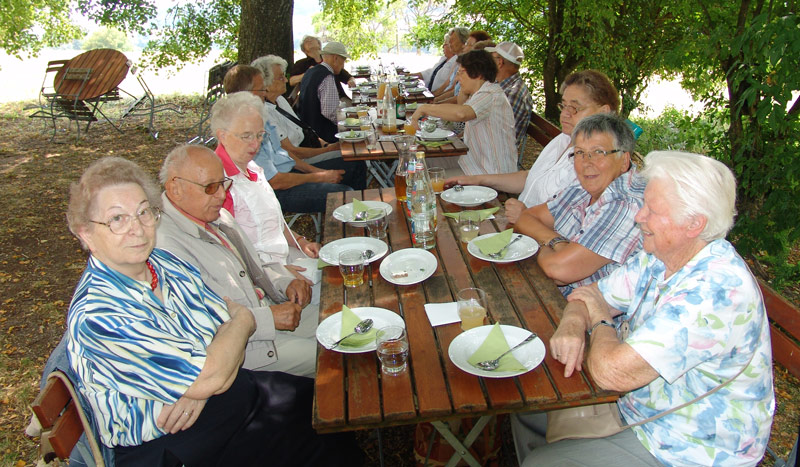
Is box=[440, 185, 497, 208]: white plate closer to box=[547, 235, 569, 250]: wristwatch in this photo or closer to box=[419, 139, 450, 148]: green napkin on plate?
box=[547, 235, 569, 250]: wristwatch

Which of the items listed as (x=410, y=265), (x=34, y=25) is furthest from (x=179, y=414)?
(x=34, y=25)

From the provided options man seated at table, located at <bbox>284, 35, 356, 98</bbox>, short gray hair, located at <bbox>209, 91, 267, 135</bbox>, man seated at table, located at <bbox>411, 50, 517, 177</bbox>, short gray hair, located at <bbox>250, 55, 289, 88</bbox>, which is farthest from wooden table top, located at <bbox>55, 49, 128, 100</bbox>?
short gray hair, located at <bbox>209, 91, 267, 135</bbox>

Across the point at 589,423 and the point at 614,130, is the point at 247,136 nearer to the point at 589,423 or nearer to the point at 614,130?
the point at 614,130

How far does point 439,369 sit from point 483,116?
3.08m

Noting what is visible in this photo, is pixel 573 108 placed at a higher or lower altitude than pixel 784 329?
higher

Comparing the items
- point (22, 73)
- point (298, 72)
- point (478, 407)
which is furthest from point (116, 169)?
→ point (22, 73)

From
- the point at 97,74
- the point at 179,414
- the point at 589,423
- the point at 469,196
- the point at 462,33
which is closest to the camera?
the point at 179,414

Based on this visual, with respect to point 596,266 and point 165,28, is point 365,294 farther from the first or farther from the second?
point 165,28

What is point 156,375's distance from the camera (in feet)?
5.64

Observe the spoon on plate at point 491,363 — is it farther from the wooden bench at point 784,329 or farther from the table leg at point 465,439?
the wooden bench at point 784,329

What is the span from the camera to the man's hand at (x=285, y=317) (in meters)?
2.55

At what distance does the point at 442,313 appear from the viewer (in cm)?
Result: 215

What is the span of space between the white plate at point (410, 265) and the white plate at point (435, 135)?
7.55 feet

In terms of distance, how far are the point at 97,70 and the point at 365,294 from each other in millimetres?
8652
